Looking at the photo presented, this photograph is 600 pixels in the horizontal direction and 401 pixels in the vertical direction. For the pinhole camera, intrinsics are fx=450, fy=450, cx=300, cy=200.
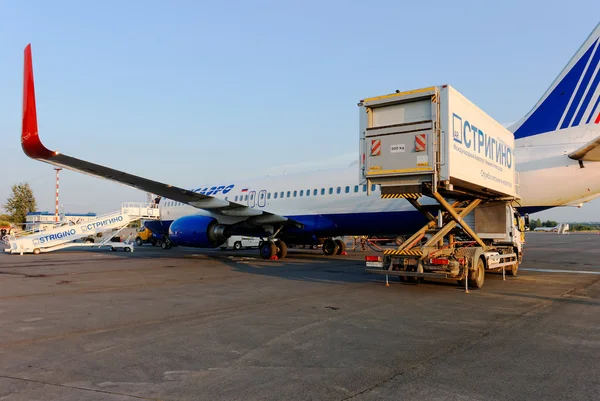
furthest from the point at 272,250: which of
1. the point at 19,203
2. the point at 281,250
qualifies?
the point at 19,203

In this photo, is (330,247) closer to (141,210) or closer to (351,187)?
(351,187)

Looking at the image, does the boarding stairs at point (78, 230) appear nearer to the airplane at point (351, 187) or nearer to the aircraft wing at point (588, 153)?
the airplane at point (351, 187)

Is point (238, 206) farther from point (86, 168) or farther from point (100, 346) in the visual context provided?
point (100, 346)

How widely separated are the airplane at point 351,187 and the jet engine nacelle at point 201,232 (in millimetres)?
44

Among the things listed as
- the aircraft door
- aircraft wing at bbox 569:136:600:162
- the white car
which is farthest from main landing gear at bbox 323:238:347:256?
aircraft wing at bbox 569:136:600:162

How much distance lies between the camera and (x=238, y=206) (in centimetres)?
1881

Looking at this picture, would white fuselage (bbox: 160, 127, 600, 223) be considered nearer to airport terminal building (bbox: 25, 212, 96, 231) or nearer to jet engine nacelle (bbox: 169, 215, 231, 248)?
jet engine nacelle (bbox: 169, 215, 231, 248)

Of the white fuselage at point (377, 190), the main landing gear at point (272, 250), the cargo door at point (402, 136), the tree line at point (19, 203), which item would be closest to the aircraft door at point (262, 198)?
the white fuselage at point (377, 190)

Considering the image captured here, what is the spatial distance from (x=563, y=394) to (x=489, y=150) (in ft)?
29.7

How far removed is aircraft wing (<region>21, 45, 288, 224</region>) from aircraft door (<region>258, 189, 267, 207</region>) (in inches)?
108

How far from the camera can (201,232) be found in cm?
1989

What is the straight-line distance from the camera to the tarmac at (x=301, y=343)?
13.8ft

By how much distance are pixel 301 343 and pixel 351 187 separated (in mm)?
13221

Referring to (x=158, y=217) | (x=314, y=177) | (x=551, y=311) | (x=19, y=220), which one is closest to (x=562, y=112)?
(x=551, y=311)
